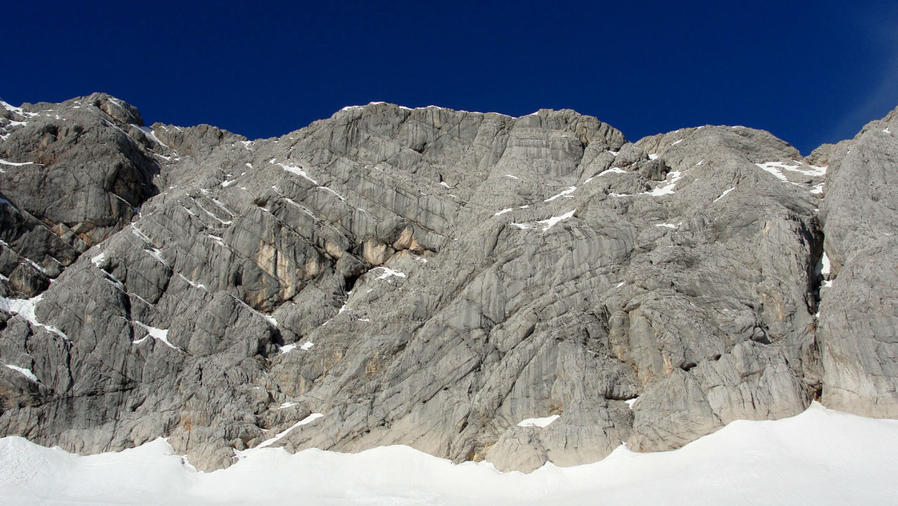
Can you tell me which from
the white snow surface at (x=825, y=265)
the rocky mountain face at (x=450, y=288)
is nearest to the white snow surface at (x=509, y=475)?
the rocky mountain face at (x=450, y=288)

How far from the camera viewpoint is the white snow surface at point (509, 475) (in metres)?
33.9

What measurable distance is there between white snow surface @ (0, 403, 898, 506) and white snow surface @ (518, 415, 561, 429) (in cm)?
303

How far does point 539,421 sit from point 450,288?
42.8 feet

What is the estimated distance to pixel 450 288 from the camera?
5156 cm

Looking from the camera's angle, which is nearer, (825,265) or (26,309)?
(825,265)

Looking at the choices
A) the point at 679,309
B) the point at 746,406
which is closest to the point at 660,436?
the point at 746,406

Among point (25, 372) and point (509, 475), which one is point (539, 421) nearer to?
point (509, 475)

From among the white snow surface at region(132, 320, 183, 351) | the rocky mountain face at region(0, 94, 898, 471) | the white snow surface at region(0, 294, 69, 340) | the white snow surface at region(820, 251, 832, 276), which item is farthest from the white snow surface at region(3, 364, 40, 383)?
the white snow surface at region(820, 251, 832, 276)

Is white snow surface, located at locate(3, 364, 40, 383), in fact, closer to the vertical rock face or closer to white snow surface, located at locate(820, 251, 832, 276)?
the vertical rock face

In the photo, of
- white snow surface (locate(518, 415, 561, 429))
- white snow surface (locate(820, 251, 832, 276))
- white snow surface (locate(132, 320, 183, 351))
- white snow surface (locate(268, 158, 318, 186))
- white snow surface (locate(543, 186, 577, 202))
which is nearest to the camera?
white snow surface (locate(518, 415, 561, 429))

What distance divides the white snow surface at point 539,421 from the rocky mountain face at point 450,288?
286 mm

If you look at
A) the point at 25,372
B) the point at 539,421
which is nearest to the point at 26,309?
the point at 25,372

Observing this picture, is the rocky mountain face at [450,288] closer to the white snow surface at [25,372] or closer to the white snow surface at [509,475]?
the white snow surface at [25,372]

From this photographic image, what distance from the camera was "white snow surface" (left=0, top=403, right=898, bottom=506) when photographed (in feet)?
111
